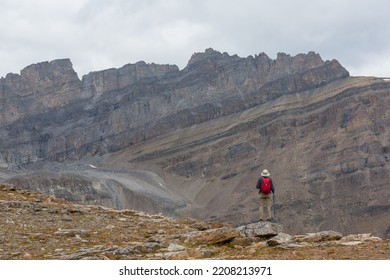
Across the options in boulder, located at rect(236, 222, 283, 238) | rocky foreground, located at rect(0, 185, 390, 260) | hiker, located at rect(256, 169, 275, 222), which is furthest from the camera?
hiker, located at rect(256, 169, 275, 222)

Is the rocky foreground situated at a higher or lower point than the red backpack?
lower

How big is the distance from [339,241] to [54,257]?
927 cm

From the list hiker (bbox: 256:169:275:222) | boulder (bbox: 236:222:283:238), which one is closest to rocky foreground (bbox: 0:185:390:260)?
boulder (bbox: 236:222:283:238)

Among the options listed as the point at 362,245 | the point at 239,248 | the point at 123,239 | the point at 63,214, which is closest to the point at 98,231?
the point at 123,239

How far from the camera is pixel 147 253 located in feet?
74.2

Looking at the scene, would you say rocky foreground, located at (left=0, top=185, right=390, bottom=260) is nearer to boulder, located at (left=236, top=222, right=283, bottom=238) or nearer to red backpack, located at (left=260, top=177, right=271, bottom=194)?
boulder, located at (left=236, top=222, right=283, bottom=238)

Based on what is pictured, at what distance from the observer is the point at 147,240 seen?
81.3ft

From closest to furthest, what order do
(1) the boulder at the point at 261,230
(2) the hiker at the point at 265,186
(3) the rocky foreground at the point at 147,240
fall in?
(3) the rocky foreground at the point at 147,240 < (1) the boulder at the point at 261,230 < (2) the hiker at the point at 265,186

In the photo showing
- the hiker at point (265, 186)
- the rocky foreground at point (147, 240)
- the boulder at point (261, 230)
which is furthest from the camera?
the hiker at point (265, 186)

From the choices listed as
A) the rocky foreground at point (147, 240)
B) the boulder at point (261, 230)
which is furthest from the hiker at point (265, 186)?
the rocky foreground at point (147, 240)

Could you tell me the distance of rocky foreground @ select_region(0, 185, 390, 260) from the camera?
68.6 feet

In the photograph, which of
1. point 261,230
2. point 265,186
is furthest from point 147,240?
point 265,186

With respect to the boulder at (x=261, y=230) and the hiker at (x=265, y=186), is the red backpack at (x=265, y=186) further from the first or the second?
the boulder at (x=261, y=230)

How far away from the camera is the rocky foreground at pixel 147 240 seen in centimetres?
2091
